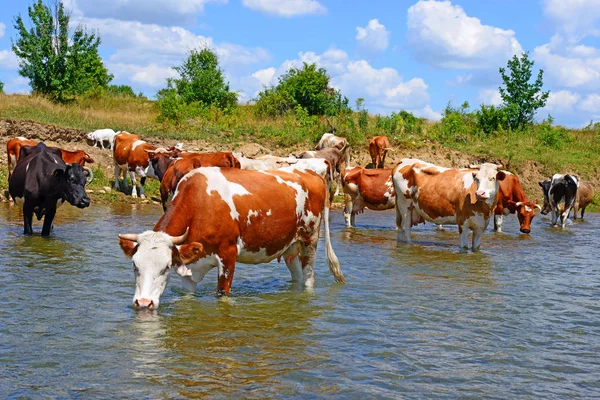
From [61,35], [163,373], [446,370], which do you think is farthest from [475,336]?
[61,35]

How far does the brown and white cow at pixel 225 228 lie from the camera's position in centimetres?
815

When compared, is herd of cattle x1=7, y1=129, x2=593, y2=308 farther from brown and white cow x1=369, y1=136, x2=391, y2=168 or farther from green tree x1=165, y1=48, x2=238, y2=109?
green tree x1=165, y1=48, x2=238, y2=109

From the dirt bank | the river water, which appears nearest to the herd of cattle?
the river water

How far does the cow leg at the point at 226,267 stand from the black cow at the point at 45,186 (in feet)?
20.0

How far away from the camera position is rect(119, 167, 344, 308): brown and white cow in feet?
26.7

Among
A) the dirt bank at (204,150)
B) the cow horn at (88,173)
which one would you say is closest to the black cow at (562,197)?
the dirt bank at (204,150)

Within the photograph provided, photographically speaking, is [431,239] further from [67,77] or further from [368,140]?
[67,77]

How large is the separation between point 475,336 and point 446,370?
141cm

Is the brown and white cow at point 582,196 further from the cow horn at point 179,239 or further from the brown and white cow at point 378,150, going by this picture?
the cow horn at point 179,239

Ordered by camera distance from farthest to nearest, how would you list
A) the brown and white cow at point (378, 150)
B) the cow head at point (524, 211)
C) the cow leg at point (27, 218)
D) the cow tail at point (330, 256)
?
the brown and white cow at point (378, 150) < the cow head at point (524, 211) < the cow leg at point (27, 218) < the cow tail at point (330, 256)

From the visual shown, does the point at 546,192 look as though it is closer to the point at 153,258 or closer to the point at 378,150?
the point at 378,150

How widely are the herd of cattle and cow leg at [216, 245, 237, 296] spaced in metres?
0.01

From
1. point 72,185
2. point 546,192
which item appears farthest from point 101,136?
point 546,192

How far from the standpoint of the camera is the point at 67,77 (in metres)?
37.7
